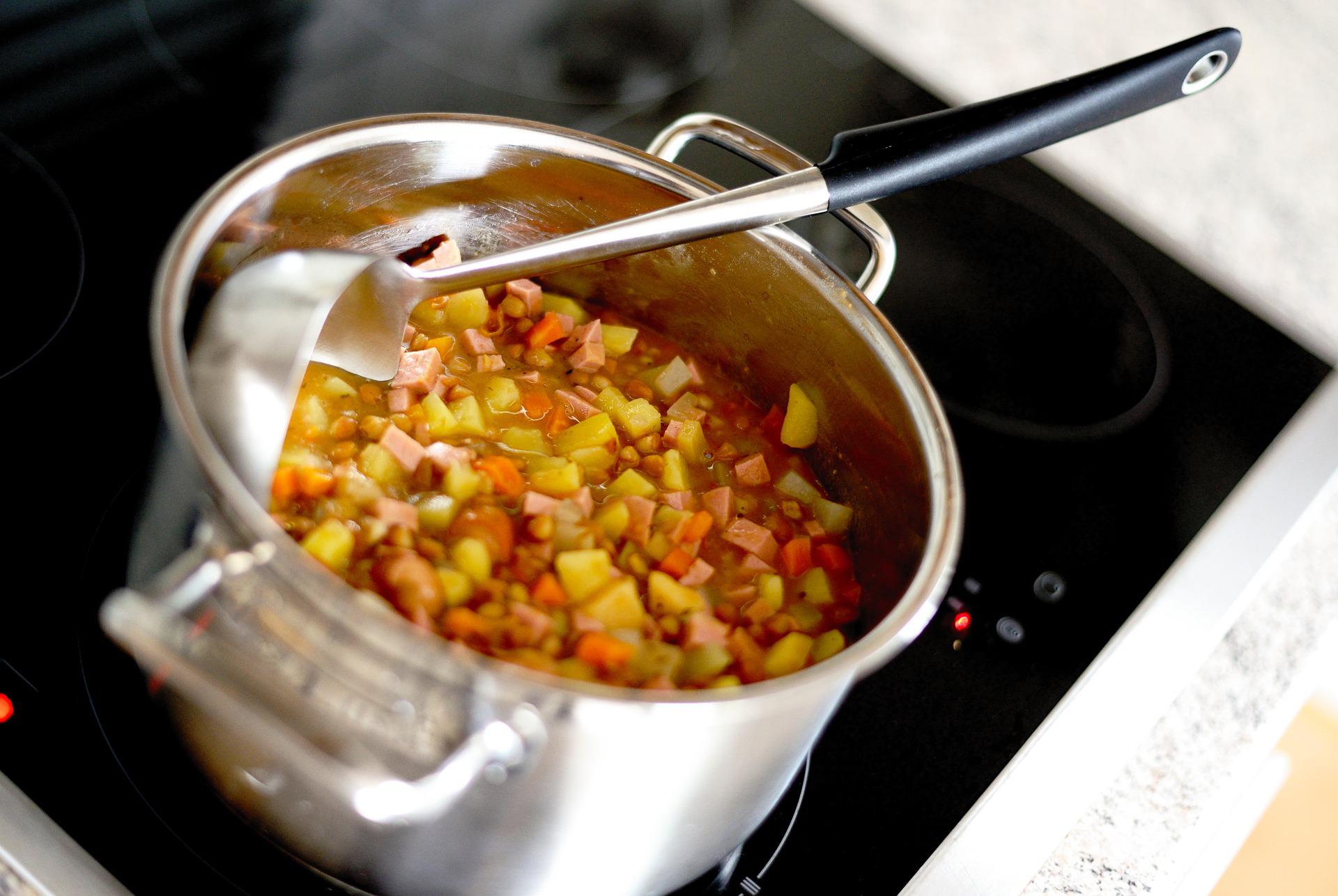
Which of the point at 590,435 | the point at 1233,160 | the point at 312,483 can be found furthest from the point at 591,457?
the point at 1233,160

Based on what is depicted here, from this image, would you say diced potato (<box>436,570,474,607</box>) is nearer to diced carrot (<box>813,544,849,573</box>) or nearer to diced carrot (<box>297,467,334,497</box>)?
diced carrot (<box>297,467,334,497</box>)

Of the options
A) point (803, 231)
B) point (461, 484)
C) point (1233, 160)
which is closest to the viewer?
point (461, 484)

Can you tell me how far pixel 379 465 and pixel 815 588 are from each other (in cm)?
35

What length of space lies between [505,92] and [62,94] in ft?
1.40

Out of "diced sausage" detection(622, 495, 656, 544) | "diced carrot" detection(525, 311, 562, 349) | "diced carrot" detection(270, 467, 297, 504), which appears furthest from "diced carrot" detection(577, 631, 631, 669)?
"diced carrot" detection(525, 311, 562, 349)

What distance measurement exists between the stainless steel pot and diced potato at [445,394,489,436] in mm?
161

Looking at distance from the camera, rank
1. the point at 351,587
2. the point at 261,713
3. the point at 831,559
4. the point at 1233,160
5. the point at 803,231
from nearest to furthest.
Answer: the point at 261,713
the point at 351,587
the point at 831,559
the point at 803,231
the point at 1233,160

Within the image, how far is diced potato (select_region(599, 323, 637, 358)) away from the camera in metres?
1.04

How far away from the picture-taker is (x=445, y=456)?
86 cm

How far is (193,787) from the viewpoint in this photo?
74 centimetres

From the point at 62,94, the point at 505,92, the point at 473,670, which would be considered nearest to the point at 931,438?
the point at 473,670

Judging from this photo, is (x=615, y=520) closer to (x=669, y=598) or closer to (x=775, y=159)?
(x=669, y=598)

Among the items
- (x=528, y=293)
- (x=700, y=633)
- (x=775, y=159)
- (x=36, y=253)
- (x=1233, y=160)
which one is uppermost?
(x=1233, y=160)

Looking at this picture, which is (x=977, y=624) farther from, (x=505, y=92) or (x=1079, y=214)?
(x=505, y=92)
